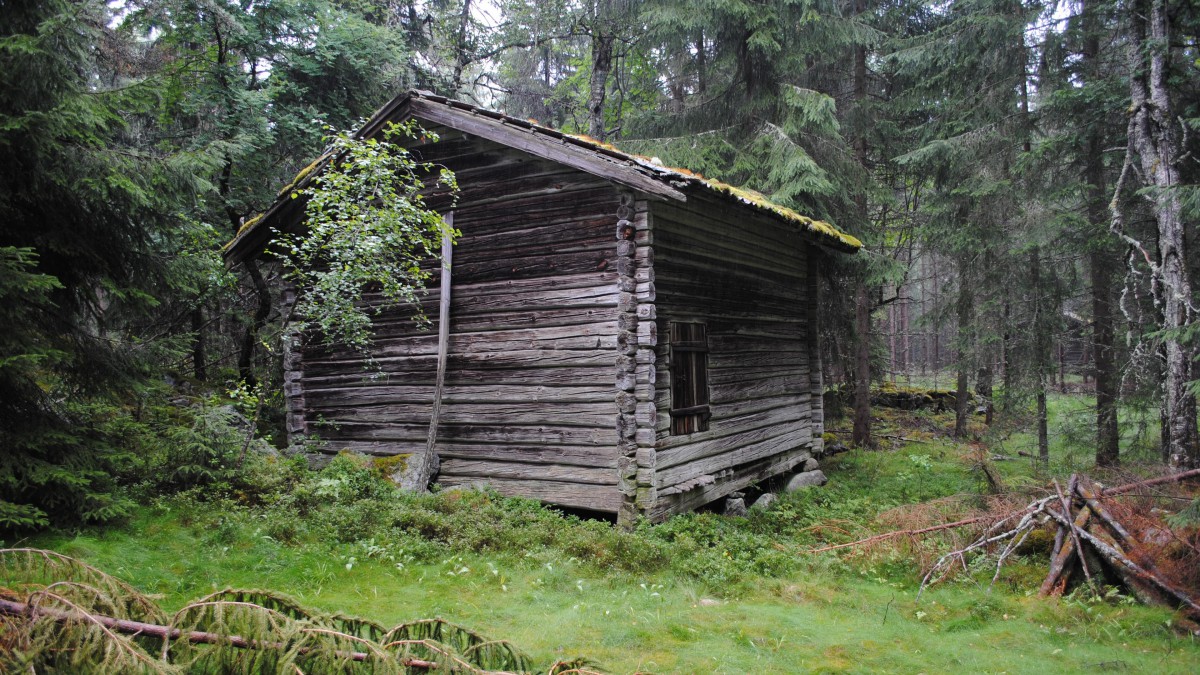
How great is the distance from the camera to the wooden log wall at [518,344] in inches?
351

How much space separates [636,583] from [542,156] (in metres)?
5.48

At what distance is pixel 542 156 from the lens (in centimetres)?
897

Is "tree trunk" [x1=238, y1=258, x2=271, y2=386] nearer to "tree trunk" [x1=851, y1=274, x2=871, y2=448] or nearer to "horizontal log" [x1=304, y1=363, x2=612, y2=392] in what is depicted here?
"horizontal log" [x1=304, y1=363, x2=612, y2=392]

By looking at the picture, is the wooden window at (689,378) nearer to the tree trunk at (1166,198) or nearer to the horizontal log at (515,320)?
the horizontal log at (515,320)

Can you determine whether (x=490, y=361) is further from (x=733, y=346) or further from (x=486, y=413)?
(x=733, y=346)

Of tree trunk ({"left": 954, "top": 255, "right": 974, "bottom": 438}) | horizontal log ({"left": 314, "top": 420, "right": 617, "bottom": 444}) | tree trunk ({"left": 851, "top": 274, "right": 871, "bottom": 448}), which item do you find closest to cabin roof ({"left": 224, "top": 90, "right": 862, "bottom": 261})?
horizontal log ({"left": 314, "top": 420, "right": 617, "bottom": 444})

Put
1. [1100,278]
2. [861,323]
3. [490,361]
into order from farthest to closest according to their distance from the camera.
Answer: [861,323]
[1100,278]
[490,361]

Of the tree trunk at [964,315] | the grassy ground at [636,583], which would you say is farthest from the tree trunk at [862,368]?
the grassy ground at [636,583]

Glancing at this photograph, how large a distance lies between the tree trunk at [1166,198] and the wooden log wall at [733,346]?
4.83 meters

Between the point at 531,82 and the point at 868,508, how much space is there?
1890 cm

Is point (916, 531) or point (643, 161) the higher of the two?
point (643, 161)

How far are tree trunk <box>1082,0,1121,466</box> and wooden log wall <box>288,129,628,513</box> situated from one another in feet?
28.8

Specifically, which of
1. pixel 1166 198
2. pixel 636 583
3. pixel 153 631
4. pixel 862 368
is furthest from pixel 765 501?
pixel 153 631

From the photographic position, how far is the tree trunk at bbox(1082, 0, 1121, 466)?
459 inches
